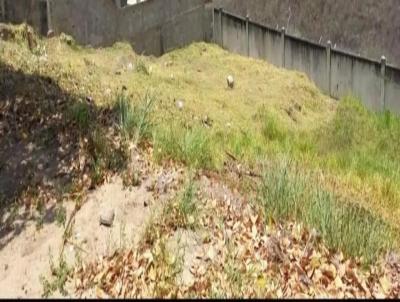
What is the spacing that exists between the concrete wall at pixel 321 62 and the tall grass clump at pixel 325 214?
24.2 feet

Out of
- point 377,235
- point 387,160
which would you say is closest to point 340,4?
point 387,160

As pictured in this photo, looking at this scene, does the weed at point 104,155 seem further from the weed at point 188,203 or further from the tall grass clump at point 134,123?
the weed at point 188,203

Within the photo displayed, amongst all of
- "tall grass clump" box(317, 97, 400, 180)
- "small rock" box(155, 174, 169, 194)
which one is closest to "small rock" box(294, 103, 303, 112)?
"tall grass clump" box(317, 97, 400, 180)

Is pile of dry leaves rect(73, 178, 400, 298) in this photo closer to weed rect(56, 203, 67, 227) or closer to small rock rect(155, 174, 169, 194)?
small rock rect(155, 174, 169, 194)

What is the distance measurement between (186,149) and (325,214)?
1796 millimetres

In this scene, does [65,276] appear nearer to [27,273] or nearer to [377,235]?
[27,273]

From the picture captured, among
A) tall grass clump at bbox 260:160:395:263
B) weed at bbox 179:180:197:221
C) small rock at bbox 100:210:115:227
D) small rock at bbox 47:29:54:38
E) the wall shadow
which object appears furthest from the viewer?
small rock at bbox 47:29:54:38

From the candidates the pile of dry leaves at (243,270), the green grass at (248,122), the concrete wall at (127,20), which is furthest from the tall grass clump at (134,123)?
the concrete wall at (127,20)

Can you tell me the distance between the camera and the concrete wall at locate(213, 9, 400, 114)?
13.1 meters

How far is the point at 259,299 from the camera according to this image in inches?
178

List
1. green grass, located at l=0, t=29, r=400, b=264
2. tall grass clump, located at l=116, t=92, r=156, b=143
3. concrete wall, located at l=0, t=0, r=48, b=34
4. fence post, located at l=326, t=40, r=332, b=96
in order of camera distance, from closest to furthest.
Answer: green grass, located at l=0, t=29, r=400, b=264, tall grass clump, located at l=116, t=92, r=156, b=143, concrete wall, located at l=0, t=0, r=48, b=34, fence post, located at l=326, t=40, r=332, b=96

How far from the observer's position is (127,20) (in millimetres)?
16266

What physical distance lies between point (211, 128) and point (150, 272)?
18.8 ft

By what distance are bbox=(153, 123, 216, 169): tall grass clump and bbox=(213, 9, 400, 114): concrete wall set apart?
7.11 meters
